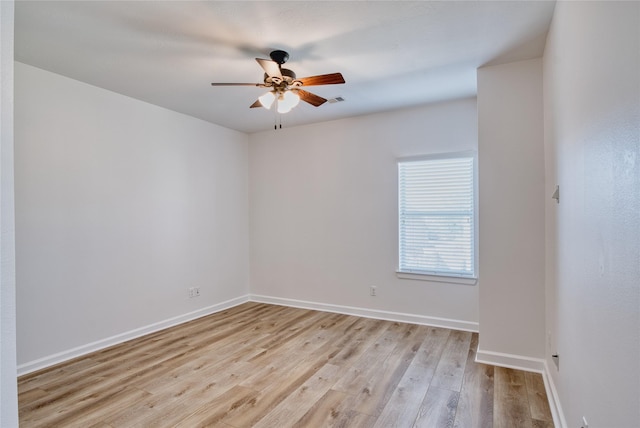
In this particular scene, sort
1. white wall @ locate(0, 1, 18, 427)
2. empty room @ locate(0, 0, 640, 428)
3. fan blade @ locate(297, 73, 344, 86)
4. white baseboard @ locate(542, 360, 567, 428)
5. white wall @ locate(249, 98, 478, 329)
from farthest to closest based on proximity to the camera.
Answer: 1. white wall @ locate(249, 98, 478, 329)
2. fan blade @ locate(297, 73, 344, 86)
3. white baseboard @ locate(542, 360, 567, 428)
4. empty room @ locate(0, 0, 640, 428)
5. white wall @ locate(0, 1, 18, 427)

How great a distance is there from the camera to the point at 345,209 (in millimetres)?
4691

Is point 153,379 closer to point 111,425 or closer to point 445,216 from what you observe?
point 111,425

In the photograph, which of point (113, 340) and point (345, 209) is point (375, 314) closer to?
point (345, 209)

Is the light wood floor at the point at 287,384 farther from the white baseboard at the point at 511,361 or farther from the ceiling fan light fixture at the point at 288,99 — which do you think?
the ceiling fan light fixture at the point at 288,99

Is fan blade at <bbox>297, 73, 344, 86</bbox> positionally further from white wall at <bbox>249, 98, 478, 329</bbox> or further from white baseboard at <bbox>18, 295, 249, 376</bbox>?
white baseboard at <bbox>18, 295, 249, 376</bbox>

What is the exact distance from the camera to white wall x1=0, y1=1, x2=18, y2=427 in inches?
44.7

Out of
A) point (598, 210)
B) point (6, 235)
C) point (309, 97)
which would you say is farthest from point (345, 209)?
point (6, 235)

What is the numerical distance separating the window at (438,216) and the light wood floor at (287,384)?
792 millimetres

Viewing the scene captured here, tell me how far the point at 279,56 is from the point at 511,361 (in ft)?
10.7

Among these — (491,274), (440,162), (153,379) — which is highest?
(440,162)

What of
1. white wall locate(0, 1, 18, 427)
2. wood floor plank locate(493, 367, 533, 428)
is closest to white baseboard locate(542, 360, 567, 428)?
wood floor plank locate(493, 367, 533, 428)

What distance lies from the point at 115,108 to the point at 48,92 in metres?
0.61

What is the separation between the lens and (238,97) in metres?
3.81

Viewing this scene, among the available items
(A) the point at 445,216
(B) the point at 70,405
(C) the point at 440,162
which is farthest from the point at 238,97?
(B) the point at 70,405
